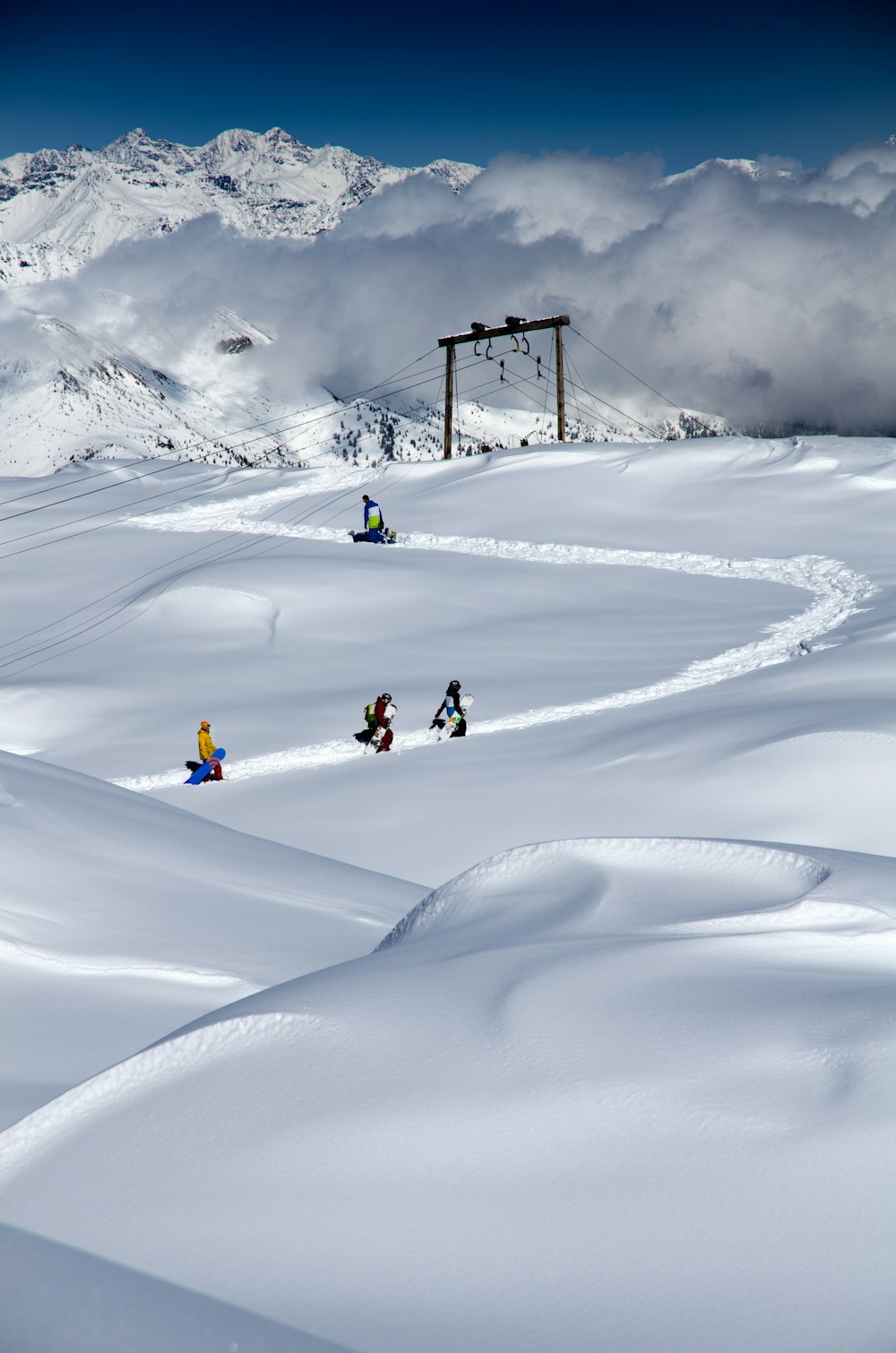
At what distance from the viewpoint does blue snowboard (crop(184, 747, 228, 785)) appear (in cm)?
1603

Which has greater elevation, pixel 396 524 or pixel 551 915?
pixel 396 524

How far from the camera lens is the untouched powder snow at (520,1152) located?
2.28 metres

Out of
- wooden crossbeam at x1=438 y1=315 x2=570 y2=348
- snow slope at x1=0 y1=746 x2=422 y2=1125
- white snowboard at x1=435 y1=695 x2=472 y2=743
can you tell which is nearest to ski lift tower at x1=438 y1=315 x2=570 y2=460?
wooden crossbeam at x1=438 y1=315 x2=570 y2=348

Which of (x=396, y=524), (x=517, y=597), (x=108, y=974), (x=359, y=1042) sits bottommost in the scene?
(x=108, y=974)

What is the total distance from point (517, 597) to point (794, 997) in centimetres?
2229

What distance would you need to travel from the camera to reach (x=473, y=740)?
51.5 ft

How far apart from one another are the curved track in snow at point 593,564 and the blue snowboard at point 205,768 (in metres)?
0.40

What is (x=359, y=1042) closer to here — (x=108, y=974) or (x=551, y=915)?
(x=551, y=915)

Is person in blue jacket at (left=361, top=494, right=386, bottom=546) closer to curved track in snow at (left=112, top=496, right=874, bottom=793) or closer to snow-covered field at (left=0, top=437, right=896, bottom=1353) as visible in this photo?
curved track in snow at (left=112, top=496, right=874, bottom=793)

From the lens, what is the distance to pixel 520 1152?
274 centimetres

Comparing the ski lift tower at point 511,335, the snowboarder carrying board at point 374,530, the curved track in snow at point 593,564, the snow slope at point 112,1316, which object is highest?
the ski lift tower at point 511,335

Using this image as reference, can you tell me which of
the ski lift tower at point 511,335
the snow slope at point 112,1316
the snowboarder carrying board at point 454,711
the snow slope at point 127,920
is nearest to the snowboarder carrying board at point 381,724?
the snowboarder carrying board at point 454,711

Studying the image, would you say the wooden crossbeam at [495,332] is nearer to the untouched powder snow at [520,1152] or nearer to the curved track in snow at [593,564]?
the curved track in snow at [593,564]

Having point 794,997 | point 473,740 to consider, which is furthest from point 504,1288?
point 473,740
